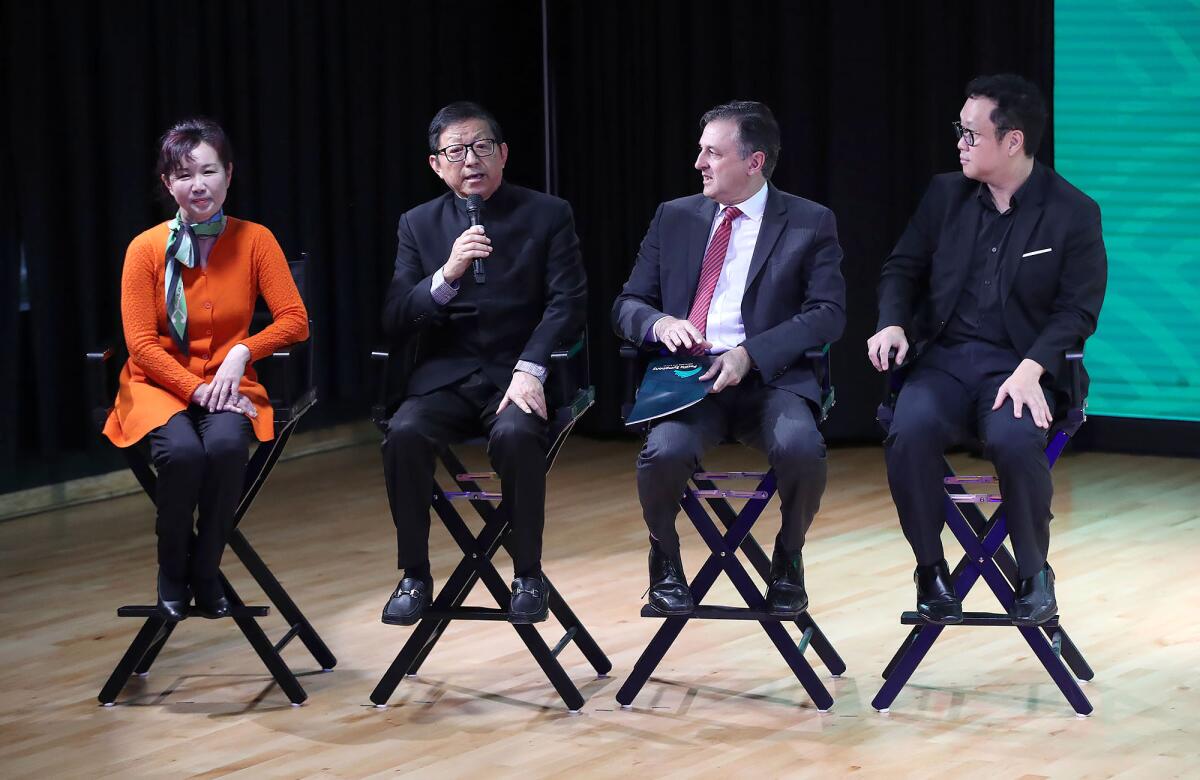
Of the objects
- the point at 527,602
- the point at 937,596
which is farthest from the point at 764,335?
the point at 527,602

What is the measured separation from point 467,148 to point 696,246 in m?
0.57

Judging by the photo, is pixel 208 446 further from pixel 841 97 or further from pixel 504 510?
pixel 841 97

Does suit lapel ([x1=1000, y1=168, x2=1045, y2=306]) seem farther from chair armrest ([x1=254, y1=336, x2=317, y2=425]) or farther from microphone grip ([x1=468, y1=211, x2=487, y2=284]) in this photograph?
chair armrest ([x1=254, y1=336, x2=317, y2=425])

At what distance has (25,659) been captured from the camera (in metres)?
4.53

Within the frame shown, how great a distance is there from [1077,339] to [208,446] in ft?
6.38

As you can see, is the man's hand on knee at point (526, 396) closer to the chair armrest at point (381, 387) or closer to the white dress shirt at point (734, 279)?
the chair armrest at point (381, 387)

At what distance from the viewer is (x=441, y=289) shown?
4098 millimetres

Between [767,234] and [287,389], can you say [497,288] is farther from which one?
[767,234]

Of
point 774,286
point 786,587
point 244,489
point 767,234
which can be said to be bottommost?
point 786,587

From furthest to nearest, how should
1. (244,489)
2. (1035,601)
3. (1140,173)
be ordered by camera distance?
(1140,173) → (244,489) → (1035,601)

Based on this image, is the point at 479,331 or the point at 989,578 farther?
the point at 479,331

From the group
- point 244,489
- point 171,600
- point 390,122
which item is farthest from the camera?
point 390,122

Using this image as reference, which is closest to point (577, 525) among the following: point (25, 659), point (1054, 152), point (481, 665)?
point (481, 665)

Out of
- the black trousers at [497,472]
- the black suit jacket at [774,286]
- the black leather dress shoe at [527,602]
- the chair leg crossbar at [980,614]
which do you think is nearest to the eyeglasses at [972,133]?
the black suit jacket at [774,286]
